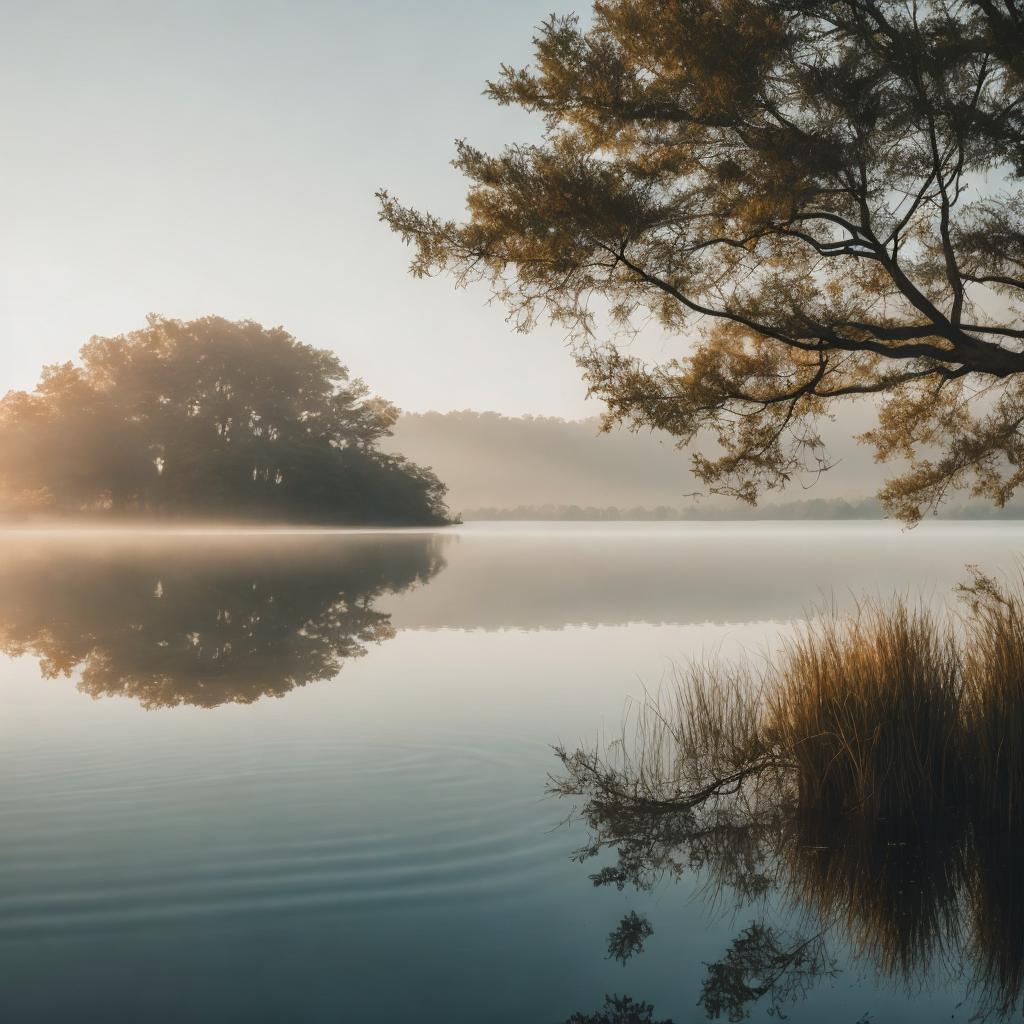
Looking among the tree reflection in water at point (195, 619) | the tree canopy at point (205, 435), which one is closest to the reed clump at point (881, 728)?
the tree reflection in water at point (195, 619)

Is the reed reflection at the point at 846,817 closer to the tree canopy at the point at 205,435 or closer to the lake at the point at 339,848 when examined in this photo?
the lake at the point at 339,848

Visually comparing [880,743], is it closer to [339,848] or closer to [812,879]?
[812,879]

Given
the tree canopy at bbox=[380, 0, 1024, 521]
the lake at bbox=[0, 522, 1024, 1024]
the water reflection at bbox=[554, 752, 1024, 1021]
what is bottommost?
the water reflection at bbox=[554, 752, 1024, 1021]

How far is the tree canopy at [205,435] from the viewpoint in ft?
192

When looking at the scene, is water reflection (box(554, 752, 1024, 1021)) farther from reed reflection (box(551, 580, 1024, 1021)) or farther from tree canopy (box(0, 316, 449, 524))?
tree canopy (box(0, 316, 449, 524))

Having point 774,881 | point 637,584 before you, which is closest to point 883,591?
point 637,584

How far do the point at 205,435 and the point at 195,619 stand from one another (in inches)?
1784

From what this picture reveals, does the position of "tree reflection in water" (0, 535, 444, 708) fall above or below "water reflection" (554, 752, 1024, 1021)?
above

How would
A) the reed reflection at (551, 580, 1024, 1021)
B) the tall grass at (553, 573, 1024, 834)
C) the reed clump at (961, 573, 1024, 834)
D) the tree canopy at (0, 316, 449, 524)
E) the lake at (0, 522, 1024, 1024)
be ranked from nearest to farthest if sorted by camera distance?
the lake at (0, 522, 1024, 1024), the reed reflection at (551, 580, 1024, 1021), the reed clump at (961, 573, 1024, 834), the tall grass at (553, 573, 1024, 834), the tree canopy at (0, 316, 449, 524)

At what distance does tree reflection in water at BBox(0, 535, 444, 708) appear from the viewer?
10.9 meters

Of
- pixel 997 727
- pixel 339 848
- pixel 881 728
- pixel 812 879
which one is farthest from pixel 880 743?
pixel 339 848

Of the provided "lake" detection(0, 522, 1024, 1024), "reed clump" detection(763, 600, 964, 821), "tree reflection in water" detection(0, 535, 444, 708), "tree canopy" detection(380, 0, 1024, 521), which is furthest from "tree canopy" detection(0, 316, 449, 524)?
"reed clump" detection(763, 600, 964, 821)

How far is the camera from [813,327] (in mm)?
9445

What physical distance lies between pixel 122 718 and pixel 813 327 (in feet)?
25.0
